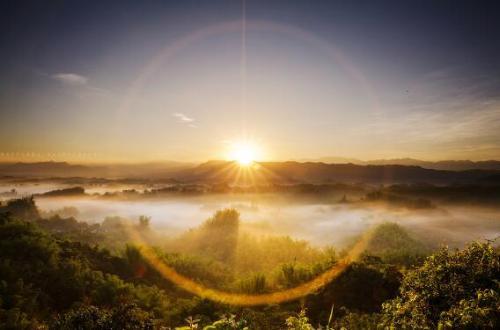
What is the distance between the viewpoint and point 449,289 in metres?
9.45

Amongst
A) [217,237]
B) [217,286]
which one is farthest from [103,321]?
[217,237]

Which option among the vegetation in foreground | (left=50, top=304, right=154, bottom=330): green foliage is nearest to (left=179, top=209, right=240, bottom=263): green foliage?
the vegetation in foreground

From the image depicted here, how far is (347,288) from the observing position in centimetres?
2197

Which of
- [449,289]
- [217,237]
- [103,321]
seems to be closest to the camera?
[103,321]

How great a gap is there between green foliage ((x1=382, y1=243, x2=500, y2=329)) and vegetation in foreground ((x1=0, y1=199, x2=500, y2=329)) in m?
0.02

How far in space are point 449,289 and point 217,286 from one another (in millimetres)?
25690

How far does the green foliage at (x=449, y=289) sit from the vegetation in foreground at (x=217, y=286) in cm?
2

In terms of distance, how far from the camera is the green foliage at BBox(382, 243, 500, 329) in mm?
8258

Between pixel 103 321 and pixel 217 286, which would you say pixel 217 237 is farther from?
pixel 103 321

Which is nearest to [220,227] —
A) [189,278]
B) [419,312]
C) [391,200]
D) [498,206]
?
[189,278]

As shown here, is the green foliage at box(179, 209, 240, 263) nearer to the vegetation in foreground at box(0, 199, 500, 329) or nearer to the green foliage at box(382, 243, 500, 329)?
the vegetation in foreground at box(0, 199, 500, 329)

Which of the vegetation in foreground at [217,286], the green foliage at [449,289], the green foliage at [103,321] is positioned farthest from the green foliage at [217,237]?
the green foliage at [103,321]

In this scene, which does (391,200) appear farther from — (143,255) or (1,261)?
(1,261)

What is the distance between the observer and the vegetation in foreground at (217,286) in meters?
8.41
